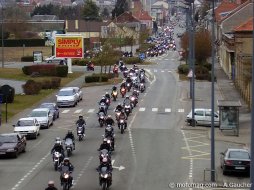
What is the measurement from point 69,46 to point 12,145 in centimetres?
5338

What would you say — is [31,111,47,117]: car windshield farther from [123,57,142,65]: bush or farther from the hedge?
[123,57,142,65]: bush

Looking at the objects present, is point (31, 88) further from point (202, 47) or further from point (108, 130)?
point (202, 47)

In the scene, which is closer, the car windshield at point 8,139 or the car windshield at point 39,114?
the car windshield at point 8,139

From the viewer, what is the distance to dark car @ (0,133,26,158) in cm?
3588

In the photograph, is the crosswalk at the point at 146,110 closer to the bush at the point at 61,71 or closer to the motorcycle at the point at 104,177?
the bush at the point at 61,71

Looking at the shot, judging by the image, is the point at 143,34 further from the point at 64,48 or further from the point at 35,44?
the point at 64,48

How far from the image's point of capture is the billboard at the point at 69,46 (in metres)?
87.9

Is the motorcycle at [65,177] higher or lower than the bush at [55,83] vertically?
lower

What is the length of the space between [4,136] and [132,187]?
10.2 meters

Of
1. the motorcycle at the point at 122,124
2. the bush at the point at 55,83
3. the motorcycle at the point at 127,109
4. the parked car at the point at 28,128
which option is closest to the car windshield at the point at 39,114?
the parked car at the point at 28,128

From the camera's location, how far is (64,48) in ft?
291

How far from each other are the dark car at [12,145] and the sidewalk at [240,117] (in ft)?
39.2

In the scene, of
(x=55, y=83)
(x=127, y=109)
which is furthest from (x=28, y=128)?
(x=55, y=83)

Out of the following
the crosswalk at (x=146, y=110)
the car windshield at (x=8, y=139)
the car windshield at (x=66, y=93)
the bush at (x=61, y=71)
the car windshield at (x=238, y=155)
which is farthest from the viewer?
the bush at (x=61, y=71)
